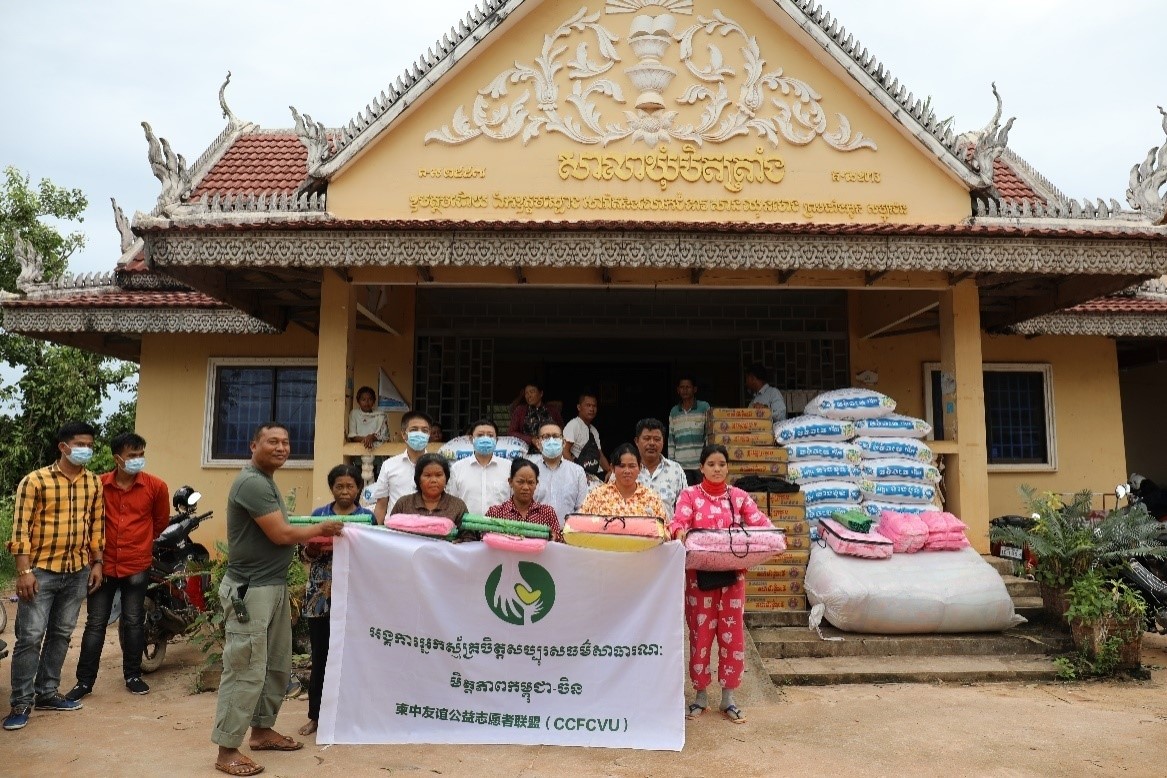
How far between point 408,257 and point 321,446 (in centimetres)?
186

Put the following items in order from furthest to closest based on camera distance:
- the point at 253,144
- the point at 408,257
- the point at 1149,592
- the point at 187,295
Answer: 1. the point at 253,144
2. the point at 187,295
3. the point at 408,257
4. the point at 1149,592

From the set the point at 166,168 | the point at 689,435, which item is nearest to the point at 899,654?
the point at 689,435

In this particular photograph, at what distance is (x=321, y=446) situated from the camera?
22.4 ft

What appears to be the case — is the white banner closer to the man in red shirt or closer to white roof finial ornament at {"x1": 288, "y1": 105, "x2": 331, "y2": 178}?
the man in red shirt

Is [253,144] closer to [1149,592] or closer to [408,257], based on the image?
[408,257]

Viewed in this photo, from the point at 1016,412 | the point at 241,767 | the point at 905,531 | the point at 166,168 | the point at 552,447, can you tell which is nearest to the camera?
the point at 241,767

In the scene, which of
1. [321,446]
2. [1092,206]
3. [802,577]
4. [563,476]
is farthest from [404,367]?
[1092,206]

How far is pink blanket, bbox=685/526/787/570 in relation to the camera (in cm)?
430

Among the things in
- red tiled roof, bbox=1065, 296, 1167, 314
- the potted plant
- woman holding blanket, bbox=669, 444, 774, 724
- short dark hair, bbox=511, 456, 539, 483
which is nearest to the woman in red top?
short dark hair, bbox=511, 456, 539, 483

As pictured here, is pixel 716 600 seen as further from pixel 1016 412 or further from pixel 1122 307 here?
pixel 1122 307

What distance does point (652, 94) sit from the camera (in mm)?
7027

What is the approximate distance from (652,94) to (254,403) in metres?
5.57

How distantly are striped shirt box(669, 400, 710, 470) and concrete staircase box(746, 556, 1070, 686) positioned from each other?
5.61ft

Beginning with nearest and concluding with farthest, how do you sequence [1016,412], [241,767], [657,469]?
[241,767]
[657,469]
[1016,412]
